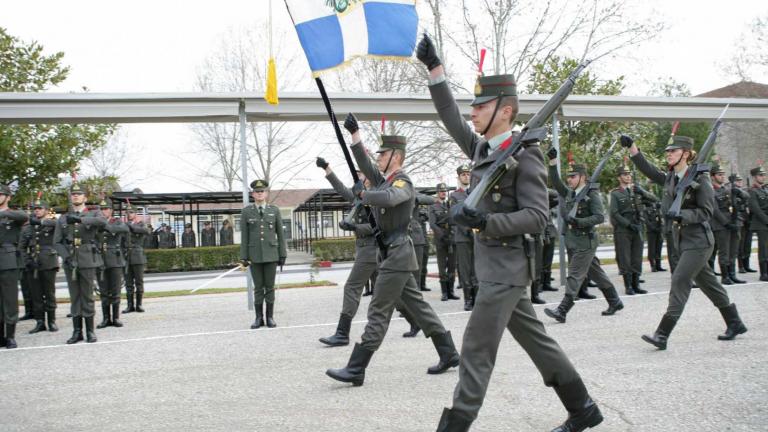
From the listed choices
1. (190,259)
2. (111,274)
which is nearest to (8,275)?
(111,274)

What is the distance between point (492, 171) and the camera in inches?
127

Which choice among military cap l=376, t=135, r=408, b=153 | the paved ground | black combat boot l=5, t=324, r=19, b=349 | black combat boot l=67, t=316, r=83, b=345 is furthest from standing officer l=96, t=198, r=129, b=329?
military cap l=376, t=135, r=408, b=153

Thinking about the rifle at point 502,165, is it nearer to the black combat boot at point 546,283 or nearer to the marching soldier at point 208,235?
the black combat boot at point 546,283

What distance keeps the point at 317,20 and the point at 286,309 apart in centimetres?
657

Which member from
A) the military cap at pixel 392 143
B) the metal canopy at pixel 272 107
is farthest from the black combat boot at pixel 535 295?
the military cap at pixel 392 143

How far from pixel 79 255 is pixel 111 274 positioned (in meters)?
1.95

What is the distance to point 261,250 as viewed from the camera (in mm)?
8633

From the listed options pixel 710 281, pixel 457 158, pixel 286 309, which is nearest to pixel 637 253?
pixel 710 281

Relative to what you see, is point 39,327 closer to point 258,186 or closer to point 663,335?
point 258,186

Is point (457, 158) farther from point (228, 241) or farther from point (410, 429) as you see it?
point (410, 429)

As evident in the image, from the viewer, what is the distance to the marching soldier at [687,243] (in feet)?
19.5

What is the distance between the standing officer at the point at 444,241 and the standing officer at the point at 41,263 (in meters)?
6.65

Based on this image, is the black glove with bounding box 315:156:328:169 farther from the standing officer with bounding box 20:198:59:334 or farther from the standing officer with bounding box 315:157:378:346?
the standing officer with bounding box 20:198:59:334

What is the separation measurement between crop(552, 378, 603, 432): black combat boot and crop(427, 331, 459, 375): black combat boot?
1884 millimetres
